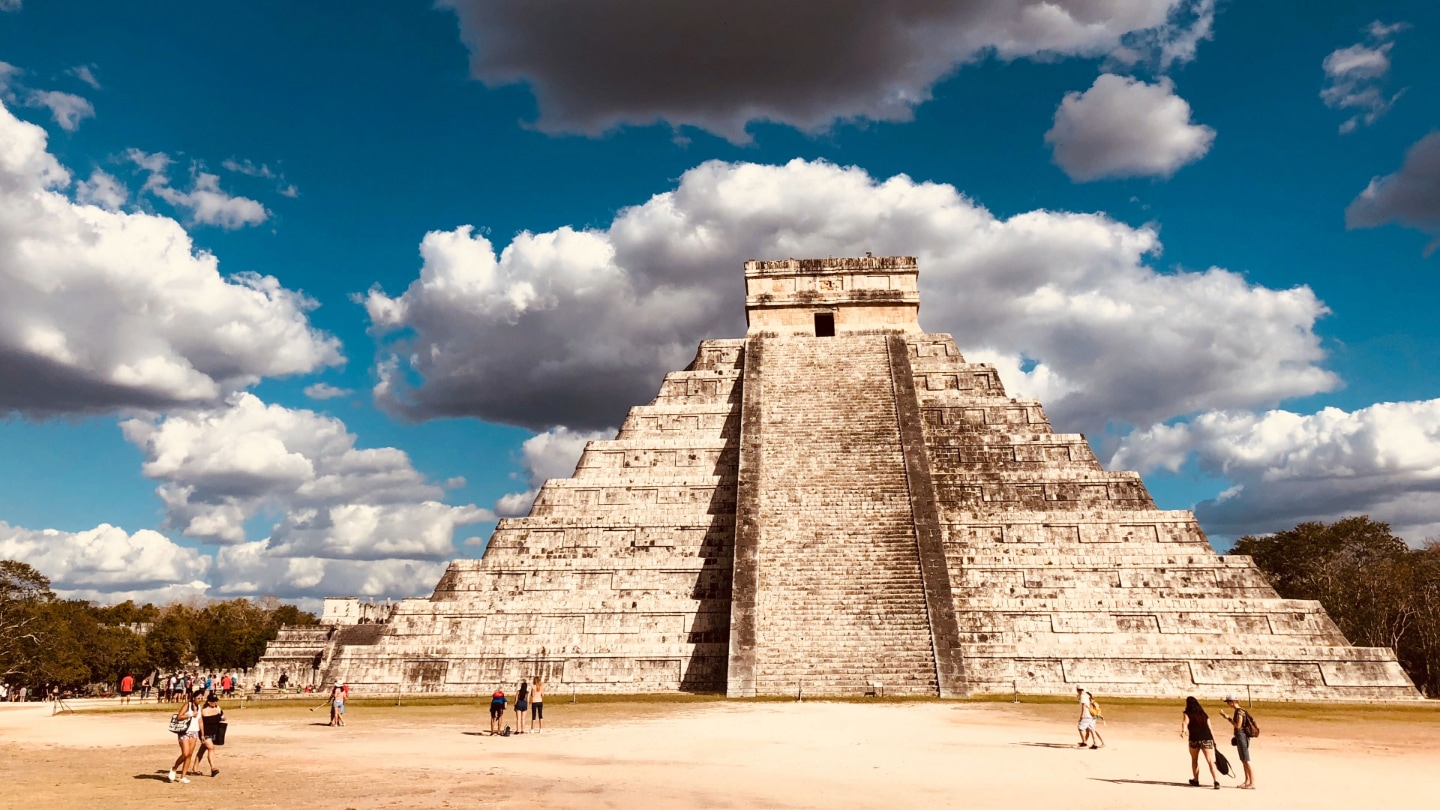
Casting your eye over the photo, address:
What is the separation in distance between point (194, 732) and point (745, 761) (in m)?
6.55

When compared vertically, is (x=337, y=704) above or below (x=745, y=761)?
above

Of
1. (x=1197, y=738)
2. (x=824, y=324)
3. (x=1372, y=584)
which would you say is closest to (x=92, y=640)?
(x=824, y=324)

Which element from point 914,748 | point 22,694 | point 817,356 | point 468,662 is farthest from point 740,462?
point 22,694

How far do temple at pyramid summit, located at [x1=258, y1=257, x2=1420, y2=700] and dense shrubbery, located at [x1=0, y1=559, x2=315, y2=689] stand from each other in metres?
20.3

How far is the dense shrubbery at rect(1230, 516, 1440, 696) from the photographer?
30.6m

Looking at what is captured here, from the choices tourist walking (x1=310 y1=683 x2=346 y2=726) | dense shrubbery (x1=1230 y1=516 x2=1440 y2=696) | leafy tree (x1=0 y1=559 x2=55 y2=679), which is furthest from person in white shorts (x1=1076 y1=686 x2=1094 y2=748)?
leafy tree (x1=0 y1=559 x2=55 y2=679)

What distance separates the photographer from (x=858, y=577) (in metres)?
20.3

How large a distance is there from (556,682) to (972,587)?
1022 cm

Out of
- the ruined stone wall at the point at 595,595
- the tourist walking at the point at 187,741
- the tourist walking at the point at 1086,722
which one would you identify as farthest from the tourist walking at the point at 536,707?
the tourist walking at the point at 1086,722

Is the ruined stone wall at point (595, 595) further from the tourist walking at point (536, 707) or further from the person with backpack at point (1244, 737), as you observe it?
the person with backpack at point (1244, 737)

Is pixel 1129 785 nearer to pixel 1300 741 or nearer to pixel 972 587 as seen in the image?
pixel 1300 741

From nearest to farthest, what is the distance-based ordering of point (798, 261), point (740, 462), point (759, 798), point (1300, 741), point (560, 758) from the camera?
point (759, 798) < point (560, 758) < point (1300, 741) < point (740, 462) < point (798, 261)

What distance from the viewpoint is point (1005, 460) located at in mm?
24078

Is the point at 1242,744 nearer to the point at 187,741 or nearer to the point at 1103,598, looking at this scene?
the point at 1103,598
